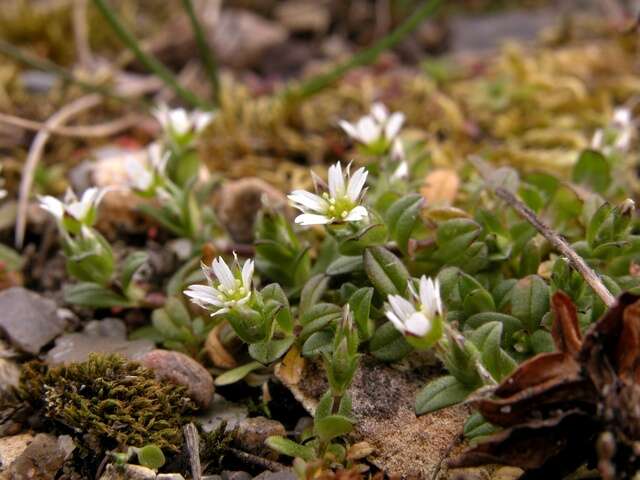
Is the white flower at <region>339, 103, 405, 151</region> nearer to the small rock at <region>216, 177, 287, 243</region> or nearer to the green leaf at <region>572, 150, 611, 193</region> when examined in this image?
the small rock at <region>216, 177, 287, 243</region>

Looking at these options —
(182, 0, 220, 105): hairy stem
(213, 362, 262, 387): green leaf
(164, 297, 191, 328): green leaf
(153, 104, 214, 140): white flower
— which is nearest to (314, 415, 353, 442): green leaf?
(213, 362, 262, 387): green leaf

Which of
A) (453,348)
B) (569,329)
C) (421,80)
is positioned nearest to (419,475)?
(453,348)

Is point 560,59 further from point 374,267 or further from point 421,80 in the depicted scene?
point 374,267

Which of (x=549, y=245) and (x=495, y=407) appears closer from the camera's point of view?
(x=495, y=407)

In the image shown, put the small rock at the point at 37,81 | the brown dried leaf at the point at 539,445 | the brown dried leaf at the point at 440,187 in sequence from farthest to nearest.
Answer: the small rock at the point at 37,81
the brown dried leaf at the point at 440,187
the brown dried leaf at the point at 539,445

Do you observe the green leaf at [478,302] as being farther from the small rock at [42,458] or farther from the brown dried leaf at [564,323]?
the small rock at [42,458]

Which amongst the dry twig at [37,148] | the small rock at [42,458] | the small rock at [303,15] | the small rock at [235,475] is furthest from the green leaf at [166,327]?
the small rock at [303,15]

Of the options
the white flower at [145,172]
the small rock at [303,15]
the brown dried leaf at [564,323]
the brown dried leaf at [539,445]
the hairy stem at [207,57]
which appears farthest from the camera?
the small rock at [303,15]
